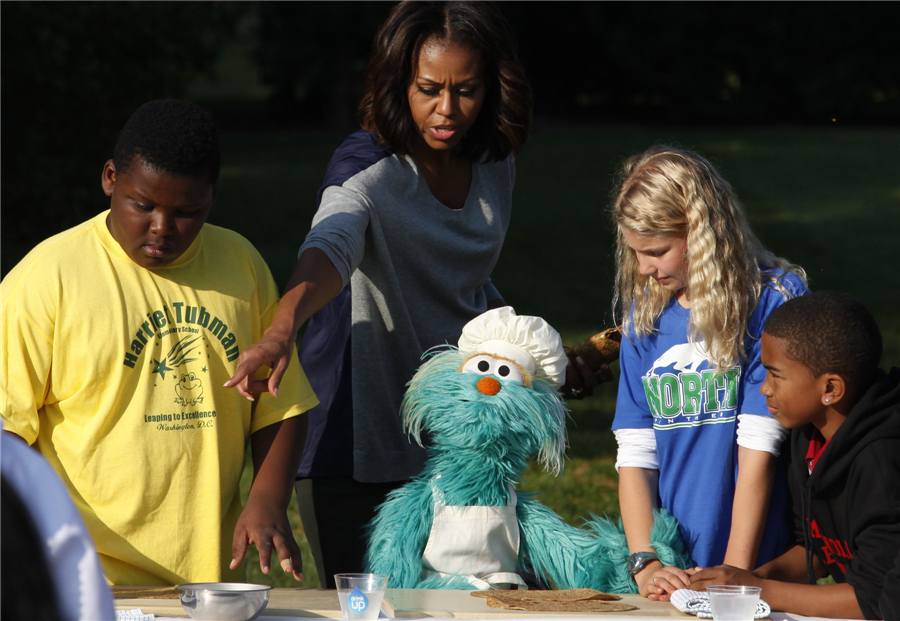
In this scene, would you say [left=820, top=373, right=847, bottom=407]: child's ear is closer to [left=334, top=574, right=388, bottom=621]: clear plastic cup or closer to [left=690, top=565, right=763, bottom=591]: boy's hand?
[left=690, top=565, right=763, bottom=591]: boy's hand

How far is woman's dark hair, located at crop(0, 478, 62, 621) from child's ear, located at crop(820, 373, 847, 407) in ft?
5.82

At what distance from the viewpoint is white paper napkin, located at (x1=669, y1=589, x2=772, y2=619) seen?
6.16ft

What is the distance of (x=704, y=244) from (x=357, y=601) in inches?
47.5

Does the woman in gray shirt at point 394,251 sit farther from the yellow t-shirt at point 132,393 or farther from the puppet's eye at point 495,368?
the yellow t-shirt at point 132,393

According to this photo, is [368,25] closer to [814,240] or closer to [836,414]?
[814,240]

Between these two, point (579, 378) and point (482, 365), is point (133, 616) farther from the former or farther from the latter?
point (579, 378)

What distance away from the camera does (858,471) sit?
6.70ft

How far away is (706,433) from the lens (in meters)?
2.34

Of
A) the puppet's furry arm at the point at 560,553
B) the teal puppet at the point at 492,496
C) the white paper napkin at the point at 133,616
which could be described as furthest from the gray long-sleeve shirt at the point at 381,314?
the white paper napkin at the point at 133,616

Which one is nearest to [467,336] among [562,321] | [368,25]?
[562,321]

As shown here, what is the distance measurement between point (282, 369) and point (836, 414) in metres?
1.26

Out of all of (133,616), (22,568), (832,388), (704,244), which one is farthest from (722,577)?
(22,568)

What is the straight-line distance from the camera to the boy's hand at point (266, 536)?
6.52 feet

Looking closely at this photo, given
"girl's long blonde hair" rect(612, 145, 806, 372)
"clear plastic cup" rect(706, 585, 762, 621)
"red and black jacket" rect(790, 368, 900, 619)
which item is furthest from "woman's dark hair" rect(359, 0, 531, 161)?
"clear plastic cup" rect(706, 585, 762, 621)
